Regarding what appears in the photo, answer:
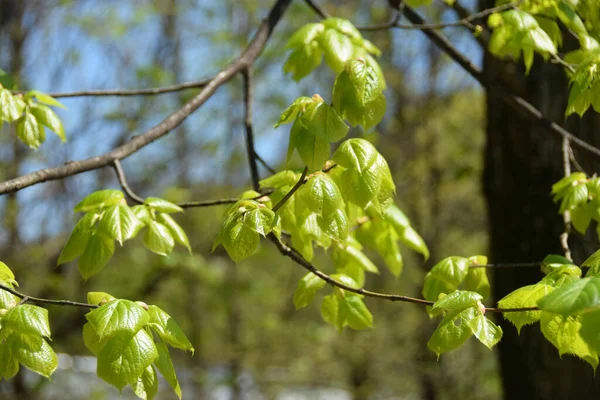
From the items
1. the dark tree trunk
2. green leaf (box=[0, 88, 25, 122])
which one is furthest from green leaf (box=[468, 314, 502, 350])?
the dark tree trunk

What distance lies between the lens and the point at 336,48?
2.33 metres

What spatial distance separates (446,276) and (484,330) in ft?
1.90

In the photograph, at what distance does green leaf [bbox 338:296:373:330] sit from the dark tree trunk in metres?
1.45

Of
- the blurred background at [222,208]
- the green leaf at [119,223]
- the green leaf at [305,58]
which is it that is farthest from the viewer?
the blurred background at [222,208]

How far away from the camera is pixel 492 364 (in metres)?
9.45

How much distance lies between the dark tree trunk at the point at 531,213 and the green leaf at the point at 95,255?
2307mm

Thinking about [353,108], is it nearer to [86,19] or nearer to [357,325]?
[357,325]

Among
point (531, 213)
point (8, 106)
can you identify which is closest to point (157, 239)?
point (8, 106)

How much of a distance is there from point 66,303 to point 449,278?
3.82 feet

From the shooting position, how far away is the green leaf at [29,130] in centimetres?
221

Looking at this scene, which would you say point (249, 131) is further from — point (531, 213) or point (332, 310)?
point (531, 213)

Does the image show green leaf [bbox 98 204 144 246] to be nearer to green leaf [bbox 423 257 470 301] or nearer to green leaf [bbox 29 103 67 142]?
green leaf [bbox 29 103 67 142]

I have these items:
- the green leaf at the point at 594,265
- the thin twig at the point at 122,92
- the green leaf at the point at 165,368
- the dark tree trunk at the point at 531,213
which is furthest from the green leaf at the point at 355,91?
the dark tree trunk at the point at 531,213

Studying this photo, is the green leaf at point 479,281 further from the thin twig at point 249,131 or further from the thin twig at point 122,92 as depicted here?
the thin twig at point 122,92
